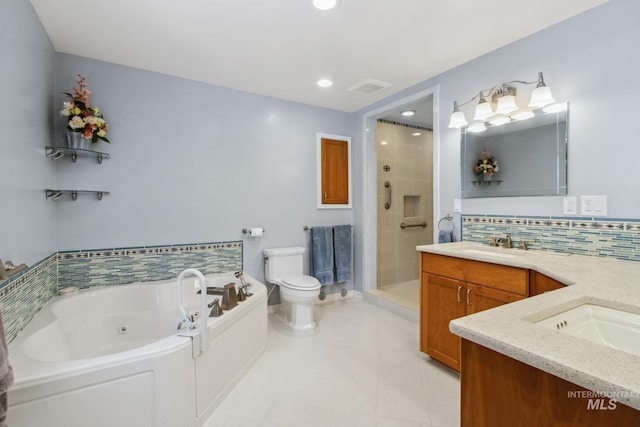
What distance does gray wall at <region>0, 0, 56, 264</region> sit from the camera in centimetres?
152

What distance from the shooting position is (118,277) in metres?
2.58

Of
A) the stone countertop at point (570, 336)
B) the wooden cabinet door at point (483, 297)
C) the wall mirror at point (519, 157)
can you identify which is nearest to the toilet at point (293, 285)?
the wooden cabinet door at point (483, 297)

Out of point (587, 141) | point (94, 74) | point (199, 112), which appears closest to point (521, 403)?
point (587, 141)

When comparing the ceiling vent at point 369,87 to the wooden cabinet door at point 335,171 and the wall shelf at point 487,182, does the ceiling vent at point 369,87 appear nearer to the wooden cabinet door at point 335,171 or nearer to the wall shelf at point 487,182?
the wooden cabinet door at point 335,171

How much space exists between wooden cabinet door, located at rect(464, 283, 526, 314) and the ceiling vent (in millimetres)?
2032

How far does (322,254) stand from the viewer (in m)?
3.51

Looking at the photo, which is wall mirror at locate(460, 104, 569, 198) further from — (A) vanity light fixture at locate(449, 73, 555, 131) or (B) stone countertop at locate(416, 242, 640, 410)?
(B) stone countertop at locate(416, 242, 640, 410)

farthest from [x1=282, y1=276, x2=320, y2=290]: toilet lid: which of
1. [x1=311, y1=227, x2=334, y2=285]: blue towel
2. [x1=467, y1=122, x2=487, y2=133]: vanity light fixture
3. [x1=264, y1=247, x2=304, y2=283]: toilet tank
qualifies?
[x1=467, y1=122, x2=487, y2=133]: vanity light fixture

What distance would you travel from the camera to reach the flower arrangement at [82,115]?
2215mm

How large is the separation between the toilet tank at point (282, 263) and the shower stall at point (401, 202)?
Answer: 1136 mm

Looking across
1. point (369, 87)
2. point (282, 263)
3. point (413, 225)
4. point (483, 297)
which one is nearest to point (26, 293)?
point (282, 263)

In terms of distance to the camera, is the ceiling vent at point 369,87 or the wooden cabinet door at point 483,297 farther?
the ceiling vent at point 369,87

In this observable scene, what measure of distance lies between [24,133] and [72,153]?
627 mm

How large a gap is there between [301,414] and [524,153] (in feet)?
7.54
